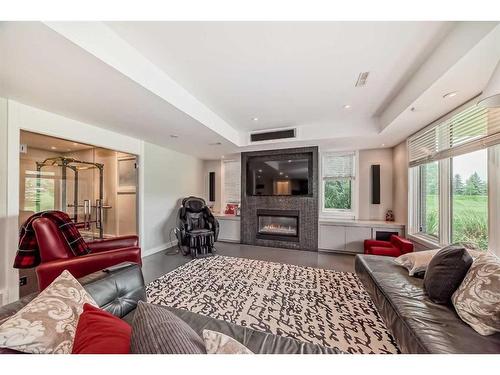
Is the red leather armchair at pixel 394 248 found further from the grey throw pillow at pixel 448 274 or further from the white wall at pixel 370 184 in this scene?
the grey throw pillow at pixel 448 274

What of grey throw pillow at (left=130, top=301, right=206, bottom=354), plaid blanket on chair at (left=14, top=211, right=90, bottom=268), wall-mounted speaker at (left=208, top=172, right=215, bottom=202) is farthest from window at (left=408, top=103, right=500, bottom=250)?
Answer: wall-mounted speaker at (left=208, top=172, right=215, bottom=202)

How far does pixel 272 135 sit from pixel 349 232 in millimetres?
2476

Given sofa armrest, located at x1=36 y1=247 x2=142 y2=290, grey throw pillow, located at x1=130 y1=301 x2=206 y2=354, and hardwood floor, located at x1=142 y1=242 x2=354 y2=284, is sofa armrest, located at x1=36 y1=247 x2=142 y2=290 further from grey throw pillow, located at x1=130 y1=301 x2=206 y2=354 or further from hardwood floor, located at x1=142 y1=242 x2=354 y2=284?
grey throw pillow, located at x1=130 y1=301 x2=206 y2=354

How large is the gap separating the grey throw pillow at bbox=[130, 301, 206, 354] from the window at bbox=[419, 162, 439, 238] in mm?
3474

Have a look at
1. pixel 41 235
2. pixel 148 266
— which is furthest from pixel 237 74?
pixel 148 266

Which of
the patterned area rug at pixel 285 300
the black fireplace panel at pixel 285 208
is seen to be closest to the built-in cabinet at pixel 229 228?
the black fireplace panel at pixel 285 208

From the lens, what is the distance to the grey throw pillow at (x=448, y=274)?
134cm

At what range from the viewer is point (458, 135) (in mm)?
2252

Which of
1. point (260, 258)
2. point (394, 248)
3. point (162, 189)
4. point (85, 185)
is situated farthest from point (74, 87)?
point (394, 248)

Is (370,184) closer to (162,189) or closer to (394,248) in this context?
(394,248)

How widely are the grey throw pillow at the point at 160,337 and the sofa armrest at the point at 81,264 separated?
4.43 ft

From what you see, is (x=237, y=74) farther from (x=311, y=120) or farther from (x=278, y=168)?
(x=278, y=168)

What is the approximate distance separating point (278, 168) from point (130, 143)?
9.82 ft
